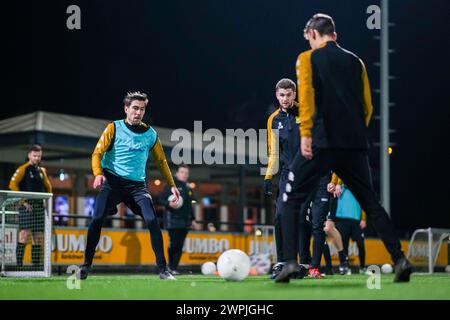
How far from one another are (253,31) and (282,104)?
31561 millimetres

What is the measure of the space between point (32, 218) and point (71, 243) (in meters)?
3.95

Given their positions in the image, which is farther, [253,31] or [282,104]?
[253,31]

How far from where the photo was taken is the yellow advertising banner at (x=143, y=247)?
17.7 metres

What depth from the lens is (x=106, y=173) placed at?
31.3ft

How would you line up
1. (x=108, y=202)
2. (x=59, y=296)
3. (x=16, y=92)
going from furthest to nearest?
1. (x=16, y=92)
2. (x=108, y=202)
3. (x=59, y=296)

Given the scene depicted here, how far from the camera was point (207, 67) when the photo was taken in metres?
44.8

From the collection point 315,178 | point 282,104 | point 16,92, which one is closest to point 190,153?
point 16,92

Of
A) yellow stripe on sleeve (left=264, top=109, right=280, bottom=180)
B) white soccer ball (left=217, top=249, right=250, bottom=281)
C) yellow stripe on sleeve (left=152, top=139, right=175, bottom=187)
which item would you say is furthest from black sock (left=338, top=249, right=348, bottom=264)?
white soccer ball (left=217, top=249, right=250, bottom=281)

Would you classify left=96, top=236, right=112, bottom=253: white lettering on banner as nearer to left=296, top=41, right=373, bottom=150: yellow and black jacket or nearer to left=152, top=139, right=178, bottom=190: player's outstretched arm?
left=152, top=139, right=178, bottom=190: player's outstretched arm

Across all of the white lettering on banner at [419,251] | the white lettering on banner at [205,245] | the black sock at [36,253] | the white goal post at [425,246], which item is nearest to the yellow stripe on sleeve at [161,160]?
the black sock at [36,253]

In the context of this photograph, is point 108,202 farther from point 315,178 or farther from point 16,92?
point 16,92

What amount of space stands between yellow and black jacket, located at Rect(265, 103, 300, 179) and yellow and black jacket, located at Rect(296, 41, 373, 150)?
243 centimetres

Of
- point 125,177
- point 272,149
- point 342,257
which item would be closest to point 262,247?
point 342,257

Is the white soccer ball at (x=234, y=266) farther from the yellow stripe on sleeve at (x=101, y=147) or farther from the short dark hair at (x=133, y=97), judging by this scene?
the short dark hair at (x=133, y=97)
